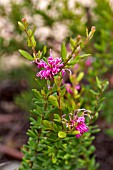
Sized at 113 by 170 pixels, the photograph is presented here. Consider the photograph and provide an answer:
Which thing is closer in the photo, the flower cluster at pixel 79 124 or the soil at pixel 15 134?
the flower cluster at pixel 79 124

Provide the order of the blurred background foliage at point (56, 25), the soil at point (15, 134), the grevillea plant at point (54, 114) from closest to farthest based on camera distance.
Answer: the grevillea plant at point (54, 114) → the blurred background foliage at point (56, 25) → the soil at point (15, 134)

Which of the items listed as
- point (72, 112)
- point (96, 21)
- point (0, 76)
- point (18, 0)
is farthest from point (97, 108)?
point (0, 76)

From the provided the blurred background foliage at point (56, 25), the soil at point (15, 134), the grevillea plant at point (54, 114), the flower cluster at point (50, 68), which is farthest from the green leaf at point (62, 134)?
the soil at point (15, 134)

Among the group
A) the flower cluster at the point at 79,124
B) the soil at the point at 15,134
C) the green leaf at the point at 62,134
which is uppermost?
the soil at the point at 15,134

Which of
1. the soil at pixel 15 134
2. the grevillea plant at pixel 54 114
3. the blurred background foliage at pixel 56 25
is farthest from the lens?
the soil at pixel 15 134

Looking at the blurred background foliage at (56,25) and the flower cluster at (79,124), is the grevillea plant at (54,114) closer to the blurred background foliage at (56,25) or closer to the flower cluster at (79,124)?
the flower cluster at (79,124)

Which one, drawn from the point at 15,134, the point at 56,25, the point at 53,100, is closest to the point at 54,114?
the point at 53,100

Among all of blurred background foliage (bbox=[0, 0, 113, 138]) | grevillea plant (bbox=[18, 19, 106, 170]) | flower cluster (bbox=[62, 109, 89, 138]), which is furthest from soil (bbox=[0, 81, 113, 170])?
flower cluster (bbox=[62, 109, 89, 138])

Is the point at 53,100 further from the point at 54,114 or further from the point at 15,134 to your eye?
the point at 15,134
